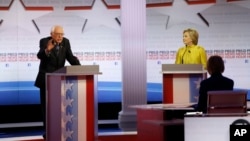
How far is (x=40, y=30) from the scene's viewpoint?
1049 cm

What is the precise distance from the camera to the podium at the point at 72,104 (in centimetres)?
650

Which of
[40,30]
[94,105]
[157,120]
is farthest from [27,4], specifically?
[157,120]

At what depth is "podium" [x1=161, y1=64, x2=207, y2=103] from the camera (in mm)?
7340

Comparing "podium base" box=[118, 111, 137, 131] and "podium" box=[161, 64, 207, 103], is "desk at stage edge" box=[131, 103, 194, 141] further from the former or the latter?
"podium base" box=[118, 111, 137, 131]

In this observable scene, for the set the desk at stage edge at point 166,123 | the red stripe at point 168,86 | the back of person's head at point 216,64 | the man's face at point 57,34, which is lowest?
the desk at stage edge at point 166,123

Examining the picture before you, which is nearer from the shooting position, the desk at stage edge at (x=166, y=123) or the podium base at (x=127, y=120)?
the desk at stage edge at (x=166, y=123)

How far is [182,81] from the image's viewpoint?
24.2ft

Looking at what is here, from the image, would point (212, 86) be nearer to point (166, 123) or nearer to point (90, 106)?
point (166, 123)

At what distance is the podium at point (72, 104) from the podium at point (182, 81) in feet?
3.73

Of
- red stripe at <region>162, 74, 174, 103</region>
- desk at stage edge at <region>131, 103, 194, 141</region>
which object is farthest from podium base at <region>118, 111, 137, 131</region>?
desk at stage edge at <region>131, 103, 194, 141</region>

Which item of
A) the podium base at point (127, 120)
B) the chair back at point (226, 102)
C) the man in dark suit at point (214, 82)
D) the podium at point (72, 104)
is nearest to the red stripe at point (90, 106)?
the podium at point (72, 104)

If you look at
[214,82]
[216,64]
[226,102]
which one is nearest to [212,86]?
[214,82]

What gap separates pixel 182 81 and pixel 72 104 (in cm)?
157

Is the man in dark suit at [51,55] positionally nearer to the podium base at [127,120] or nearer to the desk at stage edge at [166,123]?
the desk at stage edge at [166,123]
